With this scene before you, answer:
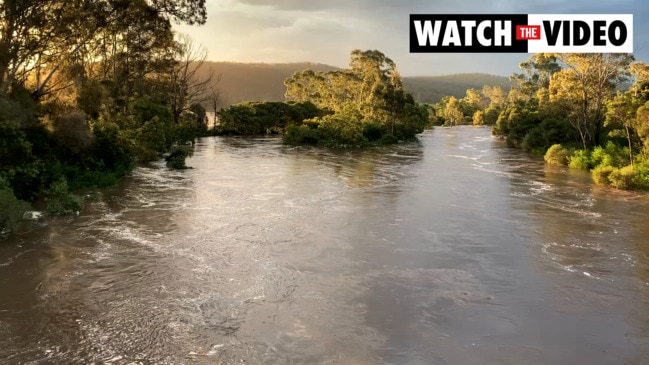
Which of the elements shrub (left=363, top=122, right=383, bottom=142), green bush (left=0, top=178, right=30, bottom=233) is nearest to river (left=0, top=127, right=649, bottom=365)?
green bush (left=0, top=178, right=30, bottom=233)

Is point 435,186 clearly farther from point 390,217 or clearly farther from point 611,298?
point 611,298

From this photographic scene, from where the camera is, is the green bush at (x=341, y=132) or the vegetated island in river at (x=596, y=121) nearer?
the vegetated island in river at (x=596, y=121)

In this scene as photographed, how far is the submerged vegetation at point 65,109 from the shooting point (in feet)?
49.1

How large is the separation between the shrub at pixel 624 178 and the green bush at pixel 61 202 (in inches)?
818

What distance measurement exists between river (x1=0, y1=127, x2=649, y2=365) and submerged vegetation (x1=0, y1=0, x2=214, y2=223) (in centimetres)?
168

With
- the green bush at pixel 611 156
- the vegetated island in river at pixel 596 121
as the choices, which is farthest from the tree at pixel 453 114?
the green bush at pixel 611 156

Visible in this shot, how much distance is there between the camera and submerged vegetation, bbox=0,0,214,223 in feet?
49.1

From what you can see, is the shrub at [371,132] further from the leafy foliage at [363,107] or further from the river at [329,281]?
the river at [329,281]

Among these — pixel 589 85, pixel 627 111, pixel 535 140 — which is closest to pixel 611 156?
pixel 627 111

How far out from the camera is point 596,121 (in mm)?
32938

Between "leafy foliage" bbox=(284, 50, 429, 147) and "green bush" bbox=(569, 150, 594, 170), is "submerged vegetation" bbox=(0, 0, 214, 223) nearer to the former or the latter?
"leafy foliage" bbox=(284, 50, 429, 147)

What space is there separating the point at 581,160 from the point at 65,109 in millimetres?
27194

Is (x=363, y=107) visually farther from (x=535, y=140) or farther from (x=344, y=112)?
(x=535, y=140)

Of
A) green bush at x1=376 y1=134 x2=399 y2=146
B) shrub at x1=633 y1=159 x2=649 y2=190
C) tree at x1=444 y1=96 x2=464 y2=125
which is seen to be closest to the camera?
shrub at x1=633 y1=159 x2=649 y2=190
